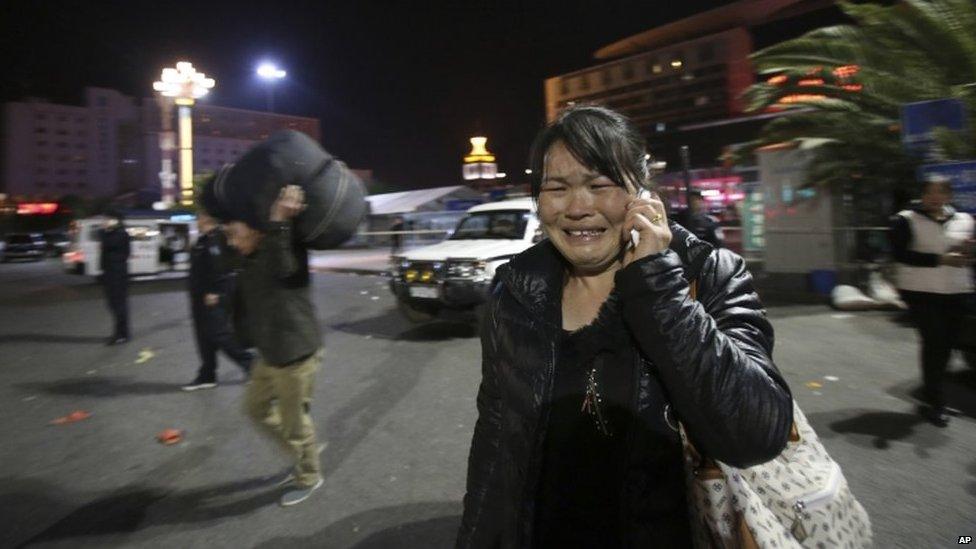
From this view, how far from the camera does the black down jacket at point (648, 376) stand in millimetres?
1170

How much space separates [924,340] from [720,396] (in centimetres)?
485

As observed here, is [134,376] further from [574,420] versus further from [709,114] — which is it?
[709,114]

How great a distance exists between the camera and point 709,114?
315 ft

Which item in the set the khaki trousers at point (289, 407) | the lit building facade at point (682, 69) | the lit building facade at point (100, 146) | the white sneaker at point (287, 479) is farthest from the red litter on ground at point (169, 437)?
the lit building facade at point (100, 146)

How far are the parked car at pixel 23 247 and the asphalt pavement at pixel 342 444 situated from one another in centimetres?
3010

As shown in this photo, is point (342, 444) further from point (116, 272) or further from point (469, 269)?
point (116, 272)

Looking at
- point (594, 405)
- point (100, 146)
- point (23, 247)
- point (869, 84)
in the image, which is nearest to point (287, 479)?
point (594, 405)

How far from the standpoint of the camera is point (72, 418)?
556 centimetres

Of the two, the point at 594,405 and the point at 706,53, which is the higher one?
the point at 706,53

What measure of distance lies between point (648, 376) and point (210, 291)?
20.0ft

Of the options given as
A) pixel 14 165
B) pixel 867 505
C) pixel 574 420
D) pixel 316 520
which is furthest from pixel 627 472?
pixel 14 165

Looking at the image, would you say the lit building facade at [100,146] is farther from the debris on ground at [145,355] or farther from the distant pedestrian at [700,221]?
the distant pedestrian at [700,221]

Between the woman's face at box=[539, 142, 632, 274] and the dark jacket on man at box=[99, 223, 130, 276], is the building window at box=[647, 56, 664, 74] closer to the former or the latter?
the dark jacket on man at box=[99, 223, 130, 276]

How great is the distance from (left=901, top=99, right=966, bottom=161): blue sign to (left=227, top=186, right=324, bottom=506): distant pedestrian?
729 cm
